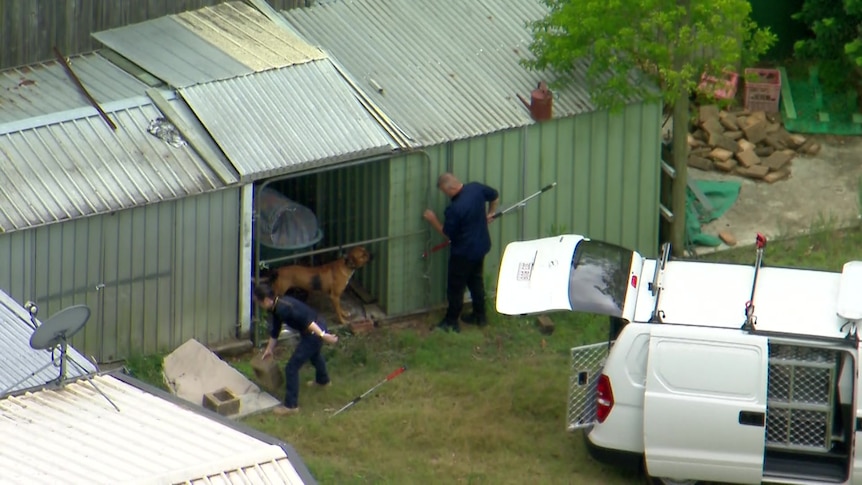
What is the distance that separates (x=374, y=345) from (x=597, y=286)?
353cm

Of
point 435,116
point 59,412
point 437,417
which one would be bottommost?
point 437,417

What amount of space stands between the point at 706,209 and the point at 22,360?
9583mm

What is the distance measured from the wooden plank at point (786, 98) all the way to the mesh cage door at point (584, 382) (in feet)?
27.9

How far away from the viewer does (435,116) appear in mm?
17438

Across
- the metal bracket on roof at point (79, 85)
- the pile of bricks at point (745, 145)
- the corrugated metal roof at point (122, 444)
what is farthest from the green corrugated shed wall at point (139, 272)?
the pile of bricks at point (745, 145)

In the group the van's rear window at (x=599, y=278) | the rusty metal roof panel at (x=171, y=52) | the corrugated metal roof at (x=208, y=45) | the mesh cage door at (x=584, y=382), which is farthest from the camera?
the corrugated metal roof at (x=208, y=45)

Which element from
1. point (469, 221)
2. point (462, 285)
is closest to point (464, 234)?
point (469, 221)

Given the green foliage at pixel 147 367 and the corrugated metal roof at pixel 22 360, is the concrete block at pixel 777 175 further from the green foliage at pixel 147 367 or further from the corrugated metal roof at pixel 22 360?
the corrugated metal roof at pixel 22 360

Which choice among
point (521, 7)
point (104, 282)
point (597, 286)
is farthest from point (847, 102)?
point (104, 282)

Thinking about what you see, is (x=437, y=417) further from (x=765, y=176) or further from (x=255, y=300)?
(x=765, y=176)

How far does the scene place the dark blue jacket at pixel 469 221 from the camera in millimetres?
16812

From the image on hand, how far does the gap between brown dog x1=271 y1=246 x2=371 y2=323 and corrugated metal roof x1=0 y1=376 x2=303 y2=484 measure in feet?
17.0

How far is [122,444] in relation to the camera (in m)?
10.9

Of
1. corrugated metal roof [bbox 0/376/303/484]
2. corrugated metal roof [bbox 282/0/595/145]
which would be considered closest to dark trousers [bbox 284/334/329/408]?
corrugated metal roof [bbox 282/0/595/145]
